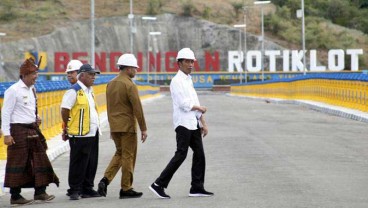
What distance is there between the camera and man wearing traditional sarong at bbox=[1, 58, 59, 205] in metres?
12.9

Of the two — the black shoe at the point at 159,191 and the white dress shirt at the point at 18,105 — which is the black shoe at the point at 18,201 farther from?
the black shoe at the point at 159,191

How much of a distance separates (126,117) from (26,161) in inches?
55.2

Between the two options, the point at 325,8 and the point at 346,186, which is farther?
the point at 325,8

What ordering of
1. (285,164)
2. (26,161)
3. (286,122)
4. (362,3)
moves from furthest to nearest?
(362,3) < (286,122) < (285,164) < (26,161)

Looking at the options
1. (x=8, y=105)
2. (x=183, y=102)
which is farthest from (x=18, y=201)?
(x=183, y=102)

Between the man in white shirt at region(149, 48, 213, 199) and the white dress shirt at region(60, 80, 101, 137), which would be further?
the white dress shirt at region(60, 80, 101, 137)

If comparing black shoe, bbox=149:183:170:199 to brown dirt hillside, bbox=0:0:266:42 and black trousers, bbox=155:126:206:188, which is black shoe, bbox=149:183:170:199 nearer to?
black trousers, bbox=155:126:206:188

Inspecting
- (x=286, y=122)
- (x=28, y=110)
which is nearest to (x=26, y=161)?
(x=28, y=110)

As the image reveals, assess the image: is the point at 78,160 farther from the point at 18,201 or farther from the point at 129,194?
the point at 18,201

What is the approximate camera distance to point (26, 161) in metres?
13.0

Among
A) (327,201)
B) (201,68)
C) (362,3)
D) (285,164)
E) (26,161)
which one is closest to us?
(327,201)

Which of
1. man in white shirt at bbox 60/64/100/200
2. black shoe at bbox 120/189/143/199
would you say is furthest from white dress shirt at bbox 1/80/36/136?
black shoe at bbox 120/189/143/199

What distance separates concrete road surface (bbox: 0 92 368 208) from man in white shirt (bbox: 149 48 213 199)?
210mm

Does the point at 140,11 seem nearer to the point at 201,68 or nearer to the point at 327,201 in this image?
the point at 201,68
